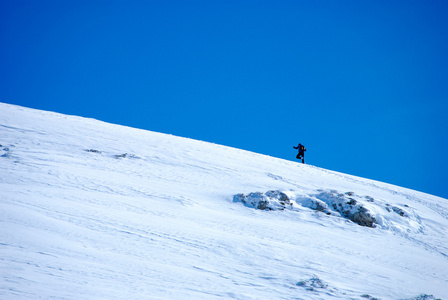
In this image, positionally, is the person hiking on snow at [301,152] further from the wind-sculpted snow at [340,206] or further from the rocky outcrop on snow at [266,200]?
the rocky outcrop on snow at [266,200]

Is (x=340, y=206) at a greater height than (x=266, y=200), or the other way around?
(x=340, y=206)

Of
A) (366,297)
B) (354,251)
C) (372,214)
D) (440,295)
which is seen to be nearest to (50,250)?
(366,297)

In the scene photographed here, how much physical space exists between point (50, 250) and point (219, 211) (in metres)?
5.91

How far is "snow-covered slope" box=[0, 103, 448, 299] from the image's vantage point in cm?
656

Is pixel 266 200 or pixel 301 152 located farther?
pixel 301 152

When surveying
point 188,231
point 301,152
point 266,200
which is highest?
point 301,152

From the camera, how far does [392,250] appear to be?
1059cm

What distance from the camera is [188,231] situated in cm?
937

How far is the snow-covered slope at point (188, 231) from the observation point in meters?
6.56

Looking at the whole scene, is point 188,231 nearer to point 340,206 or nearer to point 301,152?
point 340,206

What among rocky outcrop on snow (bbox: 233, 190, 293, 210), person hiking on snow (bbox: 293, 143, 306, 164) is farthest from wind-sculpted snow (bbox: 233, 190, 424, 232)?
person hiking on snow (bbox: 293, 143, 306, 164)

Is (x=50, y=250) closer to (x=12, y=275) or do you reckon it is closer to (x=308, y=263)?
(x=12, y=275)

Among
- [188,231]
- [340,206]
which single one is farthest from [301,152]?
[188,231]

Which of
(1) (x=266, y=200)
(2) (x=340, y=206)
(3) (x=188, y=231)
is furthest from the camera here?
(2) (x=340, y=206)
